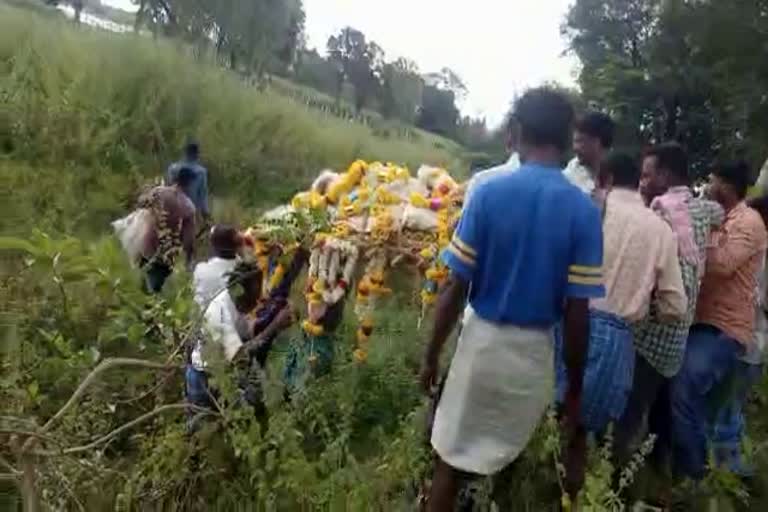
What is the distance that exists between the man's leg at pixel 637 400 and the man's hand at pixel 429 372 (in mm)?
1262

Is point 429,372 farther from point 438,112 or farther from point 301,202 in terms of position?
point 438,112

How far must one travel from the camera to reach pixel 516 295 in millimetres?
3062

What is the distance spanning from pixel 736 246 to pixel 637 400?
81 centimetres

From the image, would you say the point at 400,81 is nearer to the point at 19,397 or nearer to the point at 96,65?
the point at 96,65

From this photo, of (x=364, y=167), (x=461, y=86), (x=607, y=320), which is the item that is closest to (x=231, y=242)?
(x=364, y=167)

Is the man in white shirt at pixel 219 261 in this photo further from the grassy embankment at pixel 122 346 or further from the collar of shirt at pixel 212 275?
the grassy embankment at pixel 122 346

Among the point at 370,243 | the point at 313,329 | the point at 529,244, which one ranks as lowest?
the point at 313,329

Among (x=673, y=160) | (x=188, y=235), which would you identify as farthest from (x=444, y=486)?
(x=188, y=235)

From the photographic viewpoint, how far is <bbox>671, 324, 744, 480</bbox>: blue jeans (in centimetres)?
431

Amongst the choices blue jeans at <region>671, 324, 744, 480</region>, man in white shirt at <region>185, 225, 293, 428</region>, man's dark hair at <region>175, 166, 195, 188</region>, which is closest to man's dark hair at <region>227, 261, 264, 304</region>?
man in white shirt at <region>185, 225, 293, 428</region>

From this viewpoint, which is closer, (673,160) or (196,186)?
(673,160)

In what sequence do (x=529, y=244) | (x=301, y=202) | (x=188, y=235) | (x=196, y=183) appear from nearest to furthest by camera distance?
(x=529, y=244) < (x=301, y=202) < (x=188, y=235) < (x=196, y=183)

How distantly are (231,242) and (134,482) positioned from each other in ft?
4.32

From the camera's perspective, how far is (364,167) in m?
4.99
